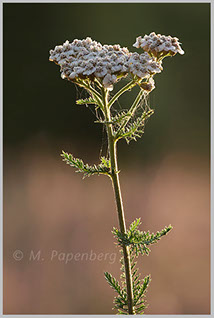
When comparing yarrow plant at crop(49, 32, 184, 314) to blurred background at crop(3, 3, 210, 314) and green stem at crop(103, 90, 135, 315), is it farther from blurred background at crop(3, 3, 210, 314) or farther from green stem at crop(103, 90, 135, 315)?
blurred background at crop(3, 3, 210, 314)

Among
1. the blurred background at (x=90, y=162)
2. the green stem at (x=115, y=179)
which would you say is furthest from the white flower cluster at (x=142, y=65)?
the blurred background at (x=90, y=162)

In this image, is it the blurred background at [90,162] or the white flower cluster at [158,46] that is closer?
the white flower cluster at [158,46]

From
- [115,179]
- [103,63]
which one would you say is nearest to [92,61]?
[103,63]

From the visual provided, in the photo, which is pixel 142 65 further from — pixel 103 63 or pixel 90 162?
pixel 90 162

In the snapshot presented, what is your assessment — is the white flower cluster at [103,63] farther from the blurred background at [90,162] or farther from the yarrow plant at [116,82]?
the blurred background at [90,162]

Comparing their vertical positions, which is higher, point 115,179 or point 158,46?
point 158,46

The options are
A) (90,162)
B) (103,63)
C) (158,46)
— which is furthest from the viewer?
(90,162)

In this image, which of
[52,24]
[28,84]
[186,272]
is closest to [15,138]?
[28,84]
